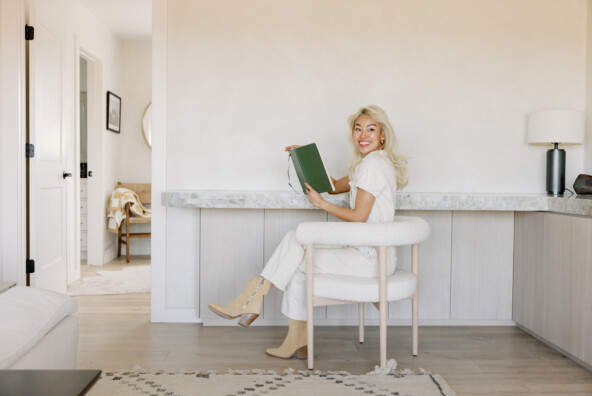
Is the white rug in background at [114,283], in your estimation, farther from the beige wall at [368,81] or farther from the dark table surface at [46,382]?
the dark table surface at [46,382]

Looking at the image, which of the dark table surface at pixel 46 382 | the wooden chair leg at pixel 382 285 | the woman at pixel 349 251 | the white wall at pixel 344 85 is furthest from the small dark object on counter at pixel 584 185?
the dark table surface at pixel 46 382

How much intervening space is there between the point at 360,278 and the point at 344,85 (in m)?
1.30

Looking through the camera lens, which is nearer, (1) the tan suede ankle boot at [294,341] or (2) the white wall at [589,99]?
→ (1) the tan suede ankle boot at [294,341]

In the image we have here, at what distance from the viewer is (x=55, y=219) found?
3.84 m

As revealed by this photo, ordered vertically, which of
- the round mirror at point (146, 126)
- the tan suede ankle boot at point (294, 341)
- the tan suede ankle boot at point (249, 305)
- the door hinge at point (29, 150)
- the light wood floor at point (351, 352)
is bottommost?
the light wood floor at point (351, 352)

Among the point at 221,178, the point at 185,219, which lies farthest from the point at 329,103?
the point at 185,219

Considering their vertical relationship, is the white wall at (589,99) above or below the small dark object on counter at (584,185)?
above

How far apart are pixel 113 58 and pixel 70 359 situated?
4800mm

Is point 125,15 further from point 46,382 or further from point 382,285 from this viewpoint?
point 46,382

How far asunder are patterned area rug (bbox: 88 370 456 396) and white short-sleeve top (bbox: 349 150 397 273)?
1.68 feet

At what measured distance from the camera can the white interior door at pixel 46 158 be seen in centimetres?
340

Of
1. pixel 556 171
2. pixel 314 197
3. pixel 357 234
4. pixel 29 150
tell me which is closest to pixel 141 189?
pixel 29 150

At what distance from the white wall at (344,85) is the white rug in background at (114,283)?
3.29 ft

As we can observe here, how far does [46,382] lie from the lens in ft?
2.89
